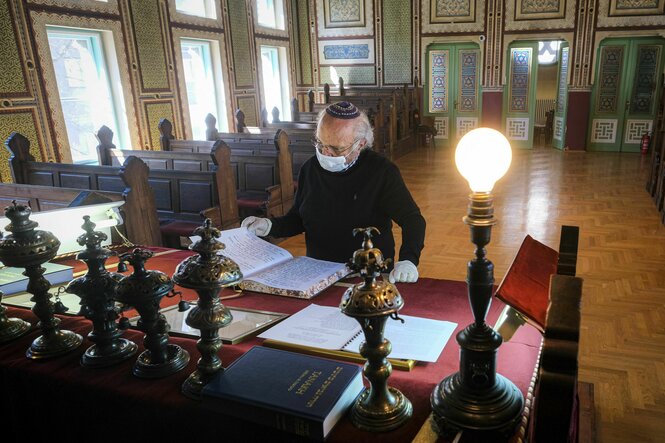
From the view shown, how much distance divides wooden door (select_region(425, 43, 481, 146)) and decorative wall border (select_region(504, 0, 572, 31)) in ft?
3.12

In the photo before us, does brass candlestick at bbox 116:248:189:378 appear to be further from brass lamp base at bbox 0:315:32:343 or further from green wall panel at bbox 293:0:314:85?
green wall panel at bbox 293:0:314:85

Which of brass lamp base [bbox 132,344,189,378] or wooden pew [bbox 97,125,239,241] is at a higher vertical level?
brass lamp base [bbox 132,344,189,378]

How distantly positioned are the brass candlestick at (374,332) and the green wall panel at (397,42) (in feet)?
41.2

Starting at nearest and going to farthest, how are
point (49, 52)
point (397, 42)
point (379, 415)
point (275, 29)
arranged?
point (379, 415), point (49, 52), point (275, 29), point (397, 42)

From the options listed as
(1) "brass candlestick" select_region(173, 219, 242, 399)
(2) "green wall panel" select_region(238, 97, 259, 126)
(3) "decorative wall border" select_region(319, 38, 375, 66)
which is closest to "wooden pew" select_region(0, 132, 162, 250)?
(1) "brass candlestick" select_region(173, 219, 242, 399)

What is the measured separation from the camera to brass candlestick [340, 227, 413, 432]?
99cm

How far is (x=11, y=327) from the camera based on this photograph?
158 centimetres

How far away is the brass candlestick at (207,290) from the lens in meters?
1.18

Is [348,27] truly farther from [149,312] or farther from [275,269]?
[149,312]

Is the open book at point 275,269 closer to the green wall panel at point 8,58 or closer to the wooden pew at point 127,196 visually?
the wooden pew at point 127,196

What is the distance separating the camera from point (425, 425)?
106 cm

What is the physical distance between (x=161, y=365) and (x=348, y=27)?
42.8 ft

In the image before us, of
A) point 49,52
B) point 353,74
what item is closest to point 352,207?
point 49,52

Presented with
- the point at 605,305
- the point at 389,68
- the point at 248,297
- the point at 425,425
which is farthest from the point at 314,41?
the point at 425,425
